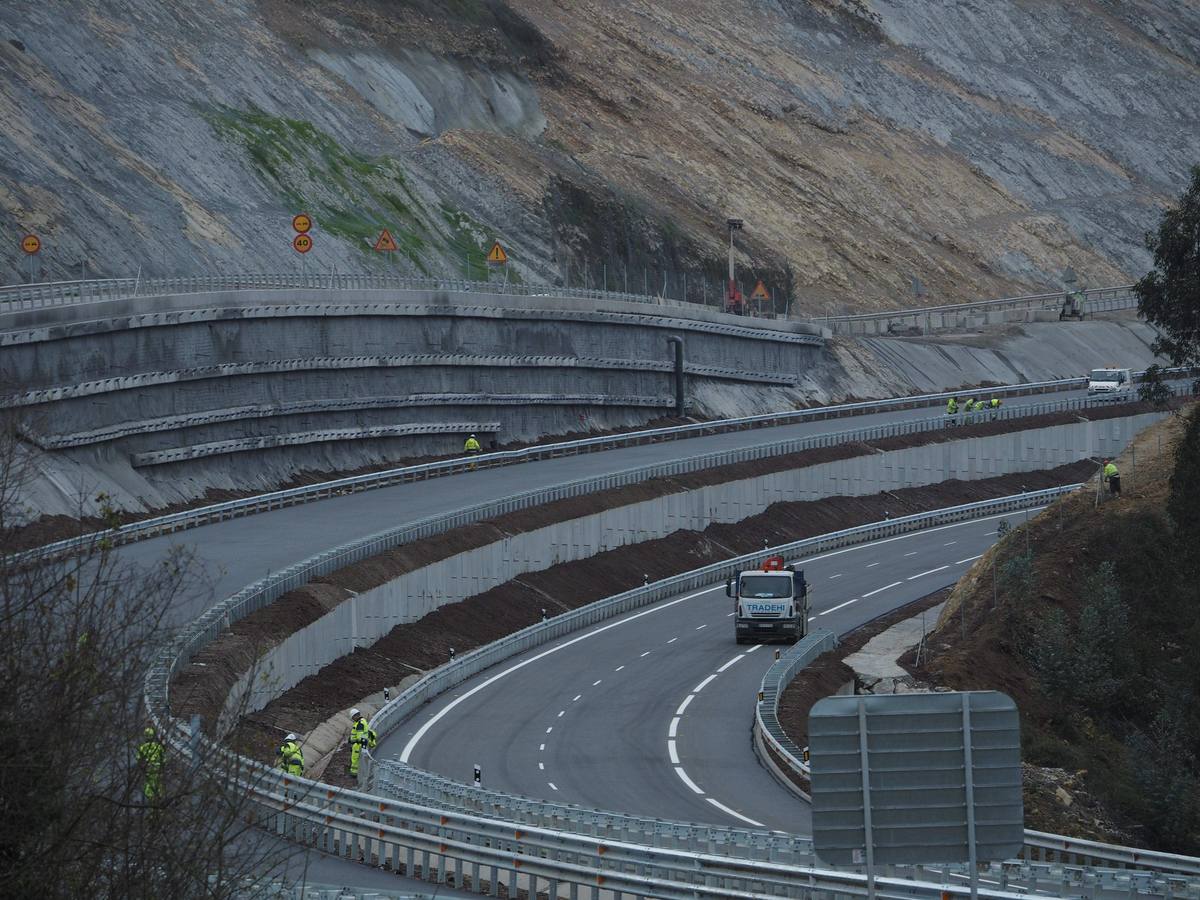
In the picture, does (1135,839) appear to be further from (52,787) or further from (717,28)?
(717,28)

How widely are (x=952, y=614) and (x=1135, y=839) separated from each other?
1583 centimetres

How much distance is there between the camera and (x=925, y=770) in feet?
40.9

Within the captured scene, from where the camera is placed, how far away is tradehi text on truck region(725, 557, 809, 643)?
47.7 metres

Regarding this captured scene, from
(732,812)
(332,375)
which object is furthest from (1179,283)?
(732,812)

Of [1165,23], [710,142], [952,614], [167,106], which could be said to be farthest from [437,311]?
[1165,23]

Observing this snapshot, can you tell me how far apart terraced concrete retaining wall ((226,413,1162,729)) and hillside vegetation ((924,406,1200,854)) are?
1152cm

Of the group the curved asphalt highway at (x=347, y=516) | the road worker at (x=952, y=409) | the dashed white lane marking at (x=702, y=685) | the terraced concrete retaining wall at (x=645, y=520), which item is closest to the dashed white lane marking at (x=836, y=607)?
the terraced concrete retaining wall at (x=645, y=520)

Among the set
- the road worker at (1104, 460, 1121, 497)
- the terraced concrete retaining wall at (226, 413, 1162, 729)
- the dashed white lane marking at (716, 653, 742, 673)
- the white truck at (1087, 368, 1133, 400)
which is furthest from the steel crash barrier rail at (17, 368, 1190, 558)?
the road worker at (1104, 460, 1121, 497)

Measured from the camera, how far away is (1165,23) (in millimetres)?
Answer: 145875

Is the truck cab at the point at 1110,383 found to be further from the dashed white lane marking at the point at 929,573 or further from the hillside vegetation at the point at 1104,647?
the hillside vegetation at the point at 1104,647

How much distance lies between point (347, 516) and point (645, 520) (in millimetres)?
10966

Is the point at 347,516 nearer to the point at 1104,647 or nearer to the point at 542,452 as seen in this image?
the point at 542,452

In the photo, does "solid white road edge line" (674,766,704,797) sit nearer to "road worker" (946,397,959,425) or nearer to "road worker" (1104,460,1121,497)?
"road worker" (1104,460,1121,497)

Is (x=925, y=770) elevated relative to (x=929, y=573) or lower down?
elevated
